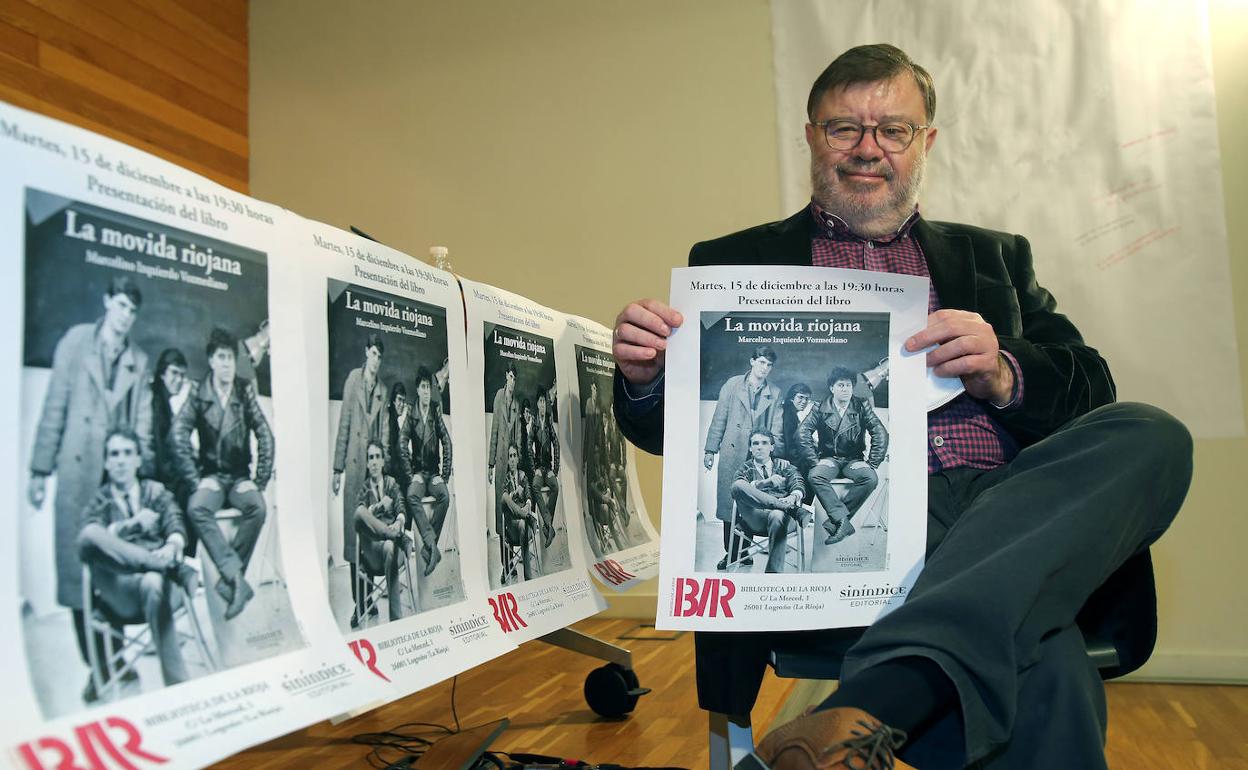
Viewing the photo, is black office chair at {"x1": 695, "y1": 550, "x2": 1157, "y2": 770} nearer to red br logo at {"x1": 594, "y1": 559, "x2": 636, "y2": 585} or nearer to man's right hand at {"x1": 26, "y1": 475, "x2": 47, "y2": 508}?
red br logo at {"x1": 594, "y1": 559, "x2": 636, "y2": 585}

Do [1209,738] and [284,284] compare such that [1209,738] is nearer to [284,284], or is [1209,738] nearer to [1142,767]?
[1142,767]

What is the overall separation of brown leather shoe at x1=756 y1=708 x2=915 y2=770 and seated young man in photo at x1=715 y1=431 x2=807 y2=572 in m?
0.29

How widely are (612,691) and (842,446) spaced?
1060 mm

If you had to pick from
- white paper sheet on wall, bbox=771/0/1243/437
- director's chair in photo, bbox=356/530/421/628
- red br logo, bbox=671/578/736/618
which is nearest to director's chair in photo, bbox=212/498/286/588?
director's chair in photo, bbox=356/530/421/628

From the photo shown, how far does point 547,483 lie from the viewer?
1.29 meters

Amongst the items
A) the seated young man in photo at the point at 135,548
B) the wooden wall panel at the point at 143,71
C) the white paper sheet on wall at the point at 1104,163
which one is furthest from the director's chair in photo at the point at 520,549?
the wooden wall panel at the point at 143,71

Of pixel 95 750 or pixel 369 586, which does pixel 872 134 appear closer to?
pixel 369 586

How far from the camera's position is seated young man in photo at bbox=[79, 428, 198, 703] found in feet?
2.08

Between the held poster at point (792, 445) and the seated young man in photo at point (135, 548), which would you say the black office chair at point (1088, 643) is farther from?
the seated young man in photo at point (135, 548)

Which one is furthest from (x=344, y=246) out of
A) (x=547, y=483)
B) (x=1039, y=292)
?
(x=1039, y=292)

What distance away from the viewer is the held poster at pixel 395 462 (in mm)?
859

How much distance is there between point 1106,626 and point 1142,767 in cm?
79

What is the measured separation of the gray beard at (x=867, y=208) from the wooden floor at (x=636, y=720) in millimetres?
926

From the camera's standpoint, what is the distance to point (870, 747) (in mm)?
766
